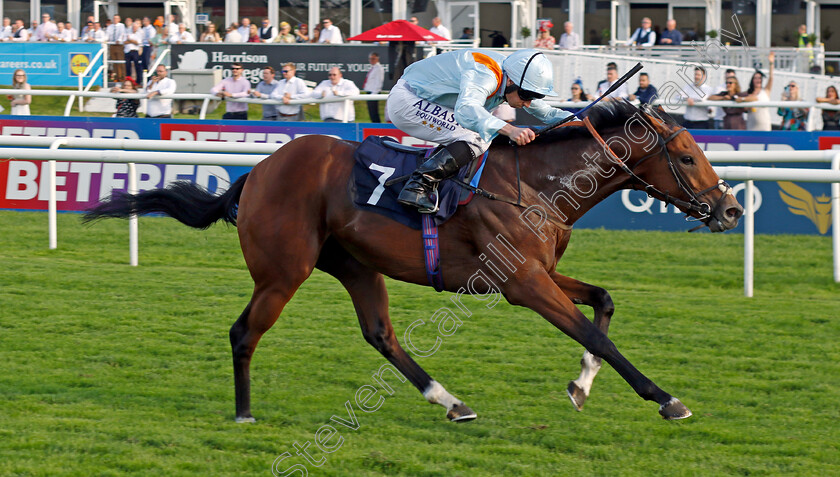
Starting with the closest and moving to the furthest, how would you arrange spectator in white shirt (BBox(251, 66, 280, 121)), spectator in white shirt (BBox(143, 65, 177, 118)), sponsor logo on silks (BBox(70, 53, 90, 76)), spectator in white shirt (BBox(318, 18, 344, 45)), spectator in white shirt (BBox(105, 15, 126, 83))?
spectator in white shirt (BBox(251, 66, 280, 121)), spectator in white shirt (BBox(143, 65, 177, 118)), sponsor logo on silks (BBox(70, 53, 90, 76)), spectator in white shirt (BBox(318, 18, 344, 45)), spectator in white shirt (BBox(105, 15, 126, 83))

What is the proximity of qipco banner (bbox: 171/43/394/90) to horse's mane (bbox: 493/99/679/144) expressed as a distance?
10199mm

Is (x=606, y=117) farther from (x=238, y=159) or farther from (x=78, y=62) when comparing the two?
(x=78, y=62)

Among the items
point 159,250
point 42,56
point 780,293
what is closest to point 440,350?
point 780,293

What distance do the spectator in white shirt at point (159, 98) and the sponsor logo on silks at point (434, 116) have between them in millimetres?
8457

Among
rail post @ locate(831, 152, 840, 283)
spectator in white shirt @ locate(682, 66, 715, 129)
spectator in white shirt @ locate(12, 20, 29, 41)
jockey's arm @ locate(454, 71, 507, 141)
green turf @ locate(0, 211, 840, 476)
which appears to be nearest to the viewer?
green turf @ locate(0, 211, 840, 476)

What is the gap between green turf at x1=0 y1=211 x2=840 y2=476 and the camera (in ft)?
11.3

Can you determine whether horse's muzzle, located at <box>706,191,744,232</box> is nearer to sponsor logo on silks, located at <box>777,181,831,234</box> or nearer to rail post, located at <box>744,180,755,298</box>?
rail post, located at <box>744,180,755,298</box>

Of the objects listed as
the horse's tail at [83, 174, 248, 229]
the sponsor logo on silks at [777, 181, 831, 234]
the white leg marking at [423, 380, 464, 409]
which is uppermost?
the horse's tail at [83, 174, 248, 229]

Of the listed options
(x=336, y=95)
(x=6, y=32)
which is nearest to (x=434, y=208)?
(x=336, y=95)

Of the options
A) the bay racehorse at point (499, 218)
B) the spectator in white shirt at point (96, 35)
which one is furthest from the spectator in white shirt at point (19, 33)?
the bay racehorse at point (499, 218)

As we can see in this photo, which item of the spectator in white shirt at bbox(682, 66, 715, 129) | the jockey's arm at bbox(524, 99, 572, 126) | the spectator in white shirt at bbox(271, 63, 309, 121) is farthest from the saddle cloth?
the spectator in white shirt at bbox(271, 63, 309, 121)

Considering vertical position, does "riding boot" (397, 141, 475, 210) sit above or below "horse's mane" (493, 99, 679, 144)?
below

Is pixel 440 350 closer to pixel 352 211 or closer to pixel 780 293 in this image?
pixel 352 211

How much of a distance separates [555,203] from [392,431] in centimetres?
108
